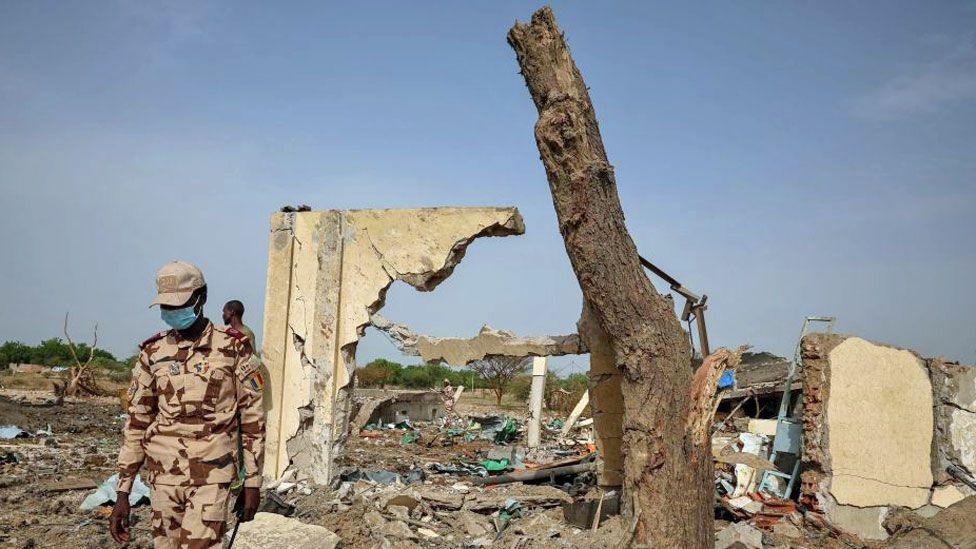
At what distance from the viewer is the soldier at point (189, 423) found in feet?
11.2

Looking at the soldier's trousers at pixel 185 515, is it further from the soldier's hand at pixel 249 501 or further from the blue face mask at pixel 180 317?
the blue face mask at pixel 180 317

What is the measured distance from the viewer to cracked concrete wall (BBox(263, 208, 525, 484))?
7539mm

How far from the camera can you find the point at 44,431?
11188 millimetres

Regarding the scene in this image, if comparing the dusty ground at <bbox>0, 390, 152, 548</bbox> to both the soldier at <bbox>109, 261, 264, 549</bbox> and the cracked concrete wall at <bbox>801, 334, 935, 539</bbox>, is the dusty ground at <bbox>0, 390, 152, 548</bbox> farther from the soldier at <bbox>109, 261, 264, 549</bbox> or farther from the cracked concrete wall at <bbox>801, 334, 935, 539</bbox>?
the cracked concrete wall at <bbox>801, 334, 935, 539</bbox>

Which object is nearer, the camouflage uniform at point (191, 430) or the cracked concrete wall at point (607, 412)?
the camouflage uniform at point (191, 430)

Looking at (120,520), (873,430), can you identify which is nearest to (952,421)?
(873,430)

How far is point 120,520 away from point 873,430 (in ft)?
23.1

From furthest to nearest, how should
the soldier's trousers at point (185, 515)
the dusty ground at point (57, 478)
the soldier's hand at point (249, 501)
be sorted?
the dusty ground at point (57, 478) < the soldier's hand at point (249, 501) < the soldier's trousers at point (185, 515)

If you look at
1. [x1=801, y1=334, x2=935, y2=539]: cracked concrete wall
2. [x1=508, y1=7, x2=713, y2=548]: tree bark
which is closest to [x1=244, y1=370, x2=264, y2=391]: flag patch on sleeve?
[x1=508, y1=7, x2=713, y2=548]: tree bark

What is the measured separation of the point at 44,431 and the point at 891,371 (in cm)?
1180

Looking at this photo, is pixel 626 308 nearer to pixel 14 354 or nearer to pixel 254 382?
pixel 254 382

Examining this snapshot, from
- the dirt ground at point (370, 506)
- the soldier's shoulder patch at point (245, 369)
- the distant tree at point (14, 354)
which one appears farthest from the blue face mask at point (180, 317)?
the distant tree at point (14, 354)

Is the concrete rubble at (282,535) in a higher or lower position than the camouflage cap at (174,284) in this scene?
lower

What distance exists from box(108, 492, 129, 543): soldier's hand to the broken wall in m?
6.39
